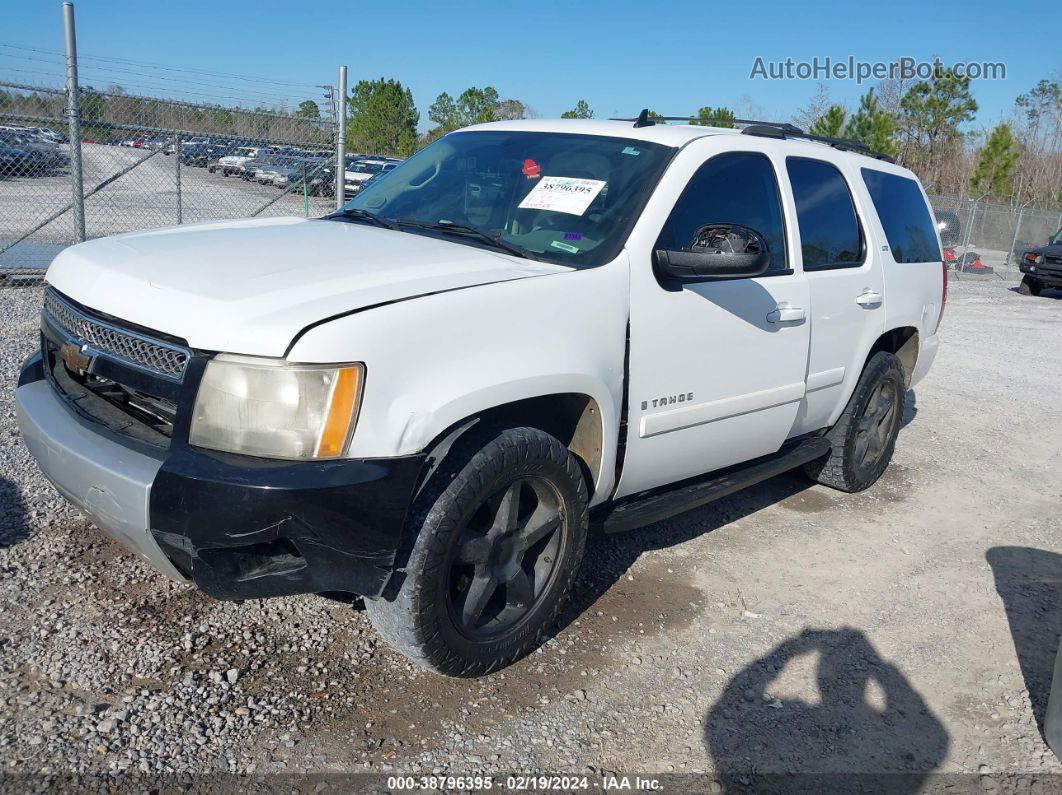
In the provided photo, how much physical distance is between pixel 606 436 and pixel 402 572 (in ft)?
3.01

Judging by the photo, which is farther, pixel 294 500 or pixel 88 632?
pixel 88 632

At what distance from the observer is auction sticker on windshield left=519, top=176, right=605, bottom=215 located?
3.44m

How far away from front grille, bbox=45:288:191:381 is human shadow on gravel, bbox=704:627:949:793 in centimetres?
204

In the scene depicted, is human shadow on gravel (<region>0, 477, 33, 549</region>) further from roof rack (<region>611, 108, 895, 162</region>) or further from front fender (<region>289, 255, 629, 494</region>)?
roof rack (<region>611, 108, 895, 162</region>)

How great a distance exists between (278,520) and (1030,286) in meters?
20.1

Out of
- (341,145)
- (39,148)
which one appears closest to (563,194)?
(341,145)

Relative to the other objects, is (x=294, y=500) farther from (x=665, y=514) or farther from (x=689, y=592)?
(x=689, y=592)

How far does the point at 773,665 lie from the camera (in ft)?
11.0

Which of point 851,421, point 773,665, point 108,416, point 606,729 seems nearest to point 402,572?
point 606,729

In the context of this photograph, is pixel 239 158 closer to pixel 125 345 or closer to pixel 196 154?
pixel 196 154

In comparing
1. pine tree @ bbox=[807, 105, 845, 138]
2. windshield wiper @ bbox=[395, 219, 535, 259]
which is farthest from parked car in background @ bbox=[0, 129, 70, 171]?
pine tree @ bbox=[807, 105, 845, 138]

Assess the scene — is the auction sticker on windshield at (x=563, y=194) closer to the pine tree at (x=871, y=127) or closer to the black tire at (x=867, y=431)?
the black tire at (x=867, y=431)

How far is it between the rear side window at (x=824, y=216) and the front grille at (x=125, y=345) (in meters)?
2.90

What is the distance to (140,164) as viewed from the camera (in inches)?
400
